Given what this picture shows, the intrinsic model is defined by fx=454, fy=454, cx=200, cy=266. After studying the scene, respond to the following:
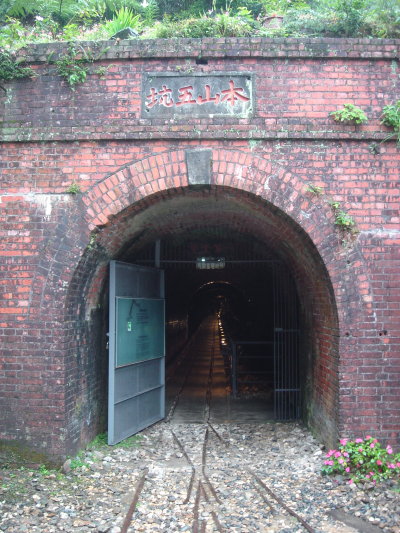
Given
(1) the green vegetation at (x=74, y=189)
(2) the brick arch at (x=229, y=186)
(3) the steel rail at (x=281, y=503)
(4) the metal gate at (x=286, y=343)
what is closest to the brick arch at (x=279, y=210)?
(2) the brick arch at (x=229, y=186)

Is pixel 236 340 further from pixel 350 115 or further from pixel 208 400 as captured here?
pixel 350 115

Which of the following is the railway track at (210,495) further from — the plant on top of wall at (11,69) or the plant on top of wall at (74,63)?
the plant on top of wall at (11,69)

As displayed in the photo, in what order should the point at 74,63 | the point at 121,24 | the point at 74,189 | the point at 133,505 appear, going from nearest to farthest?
the point at 133,505
the point at 74,189
the point at 74,63
the point at 121,24

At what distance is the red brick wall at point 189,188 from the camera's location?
18.3 ft

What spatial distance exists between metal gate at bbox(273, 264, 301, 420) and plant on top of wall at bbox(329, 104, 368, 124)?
10.7ft

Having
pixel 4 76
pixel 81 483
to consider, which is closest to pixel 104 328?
pixel 81 483

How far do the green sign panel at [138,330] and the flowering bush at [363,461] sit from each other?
3182 millimetres

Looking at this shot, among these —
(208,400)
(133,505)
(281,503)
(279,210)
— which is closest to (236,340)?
(208,400)

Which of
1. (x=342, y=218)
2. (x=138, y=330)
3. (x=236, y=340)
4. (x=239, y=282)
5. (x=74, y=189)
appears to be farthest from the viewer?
(x=239, y=282)

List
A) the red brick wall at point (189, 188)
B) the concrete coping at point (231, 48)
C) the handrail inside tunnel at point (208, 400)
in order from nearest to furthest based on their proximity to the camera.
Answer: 1. the red brick wall at point (189, 188)
2. the concrete coping at point (231, 48)
3. the handrail inside tunnel at point (208, 400)

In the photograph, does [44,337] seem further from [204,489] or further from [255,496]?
[255,496]

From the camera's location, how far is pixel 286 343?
330 inches

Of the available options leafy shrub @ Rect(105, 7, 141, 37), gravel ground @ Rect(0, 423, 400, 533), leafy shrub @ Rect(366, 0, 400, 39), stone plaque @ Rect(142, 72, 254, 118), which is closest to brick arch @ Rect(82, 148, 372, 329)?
stone plaque @ Rect(142, 72, 254, 118)

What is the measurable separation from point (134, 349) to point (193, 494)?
2.53 metres
